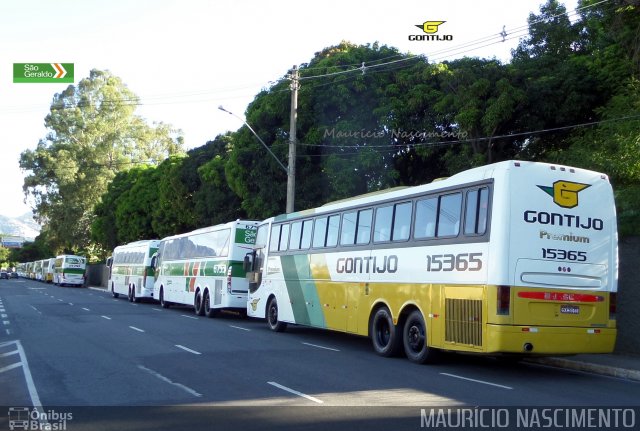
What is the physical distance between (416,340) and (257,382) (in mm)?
4194

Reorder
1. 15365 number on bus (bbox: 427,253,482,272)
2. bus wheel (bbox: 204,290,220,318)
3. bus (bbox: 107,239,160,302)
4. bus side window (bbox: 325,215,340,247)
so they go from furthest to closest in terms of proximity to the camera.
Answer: bus (bbox: 107,239,160,302) < bus wheel (bbox: 204,290,220,318) < bus side window (bbox: 325,215,340,247) < 15365 number on bus (bbox: 427,253,482,272)

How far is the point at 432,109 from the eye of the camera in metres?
27.3

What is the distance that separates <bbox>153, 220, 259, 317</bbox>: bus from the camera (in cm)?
2578

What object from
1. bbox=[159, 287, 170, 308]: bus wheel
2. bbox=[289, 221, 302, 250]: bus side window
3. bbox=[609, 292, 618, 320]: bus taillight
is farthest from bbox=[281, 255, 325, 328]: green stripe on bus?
bbox=[159, 287, 170, 308]: bus wheel

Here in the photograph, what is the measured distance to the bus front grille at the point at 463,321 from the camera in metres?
12.4

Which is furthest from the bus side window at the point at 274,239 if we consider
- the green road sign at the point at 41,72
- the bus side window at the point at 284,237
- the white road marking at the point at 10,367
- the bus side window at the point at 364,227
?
the white road marking at the point at 10,367

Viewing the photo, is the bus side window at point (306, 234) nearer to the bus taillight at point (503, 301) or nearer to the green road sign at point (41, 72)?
the green road sign at point (41, 72)

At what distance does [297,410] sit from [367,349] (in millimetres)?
7962

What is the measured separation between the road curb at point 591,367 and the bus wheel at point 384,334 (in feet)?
9.41

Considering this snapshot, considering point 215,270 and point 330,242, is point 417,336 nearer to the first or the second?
point 330,242

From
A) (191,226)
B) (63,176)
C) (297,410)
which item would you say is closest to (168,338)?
(297,410)

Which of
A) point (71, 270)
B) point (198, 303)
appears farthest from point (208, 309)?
point (71, 270)

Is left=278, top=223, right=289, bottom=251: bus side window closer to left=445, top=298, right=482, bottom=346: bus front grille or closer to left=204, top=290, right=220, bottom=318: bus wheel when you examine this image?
left=204, top=290, right=220, bottom=318: bus wheel

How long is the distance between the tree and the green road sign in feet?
167
